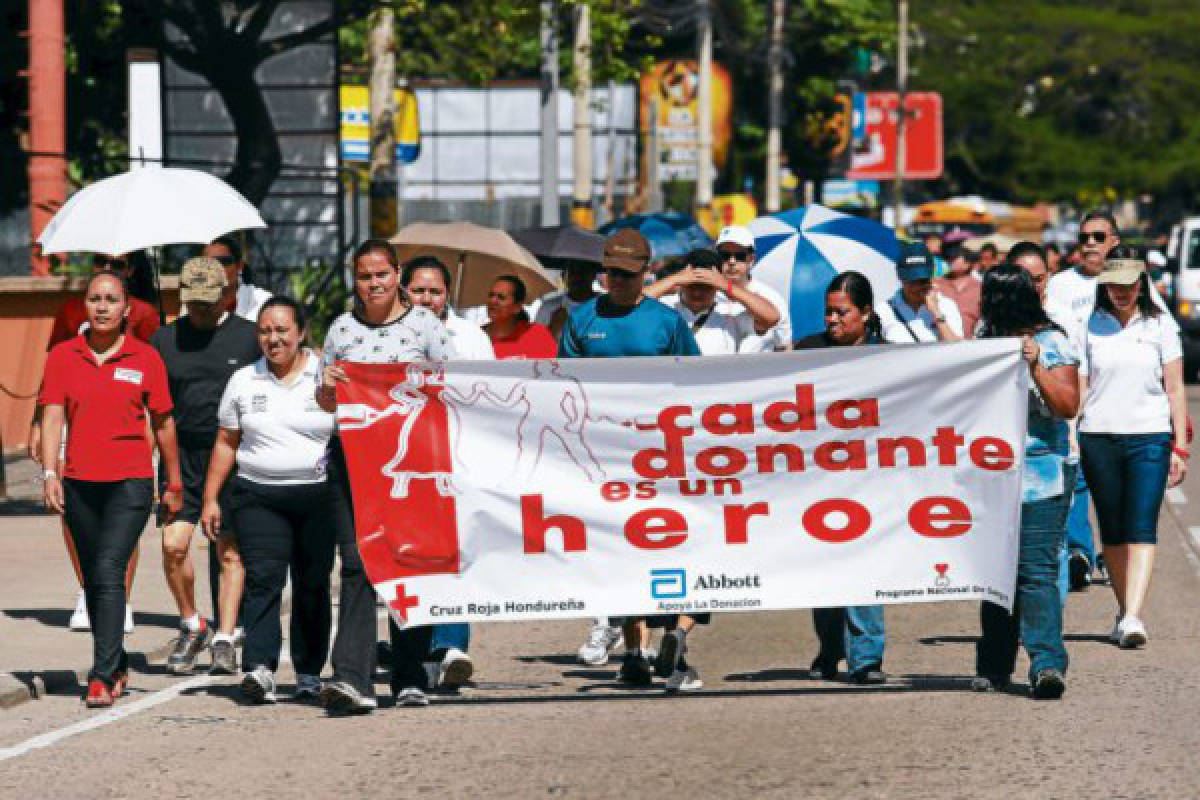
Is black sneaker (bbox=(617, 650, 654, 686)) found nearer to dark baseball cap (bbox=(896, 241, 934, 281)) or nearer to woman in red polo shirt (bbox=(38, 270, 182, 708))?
woman in red polo shirt (bbox=(38, 270, 182, 708))

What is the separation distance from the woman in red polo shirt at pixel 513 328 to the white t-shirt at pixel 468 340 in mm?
654

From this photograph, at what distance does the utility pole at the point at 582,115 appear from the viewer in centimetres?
2892

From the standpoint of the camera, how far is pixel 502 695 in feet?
35.3

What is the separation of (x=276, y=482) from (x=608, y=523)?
1.39 metres

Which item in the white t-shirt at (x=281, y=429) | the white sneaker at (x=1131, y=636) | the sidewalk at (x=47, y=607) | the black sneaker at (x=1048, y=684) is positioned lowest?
the sidewalk at (x=47, y=607)

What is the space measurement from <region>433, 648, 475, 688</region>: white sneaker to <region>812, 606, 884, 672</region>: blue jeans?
154 cm

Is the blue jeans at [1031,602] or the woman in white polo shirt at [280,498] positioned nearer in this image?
the blue jeans at [1031,602]

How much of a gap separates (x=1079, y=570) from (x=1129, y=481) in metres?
2.15

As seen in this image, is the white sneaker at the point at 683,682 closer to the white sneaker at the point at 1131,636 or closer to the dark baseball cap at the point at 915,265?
the white sneaker at the point at 1131,636

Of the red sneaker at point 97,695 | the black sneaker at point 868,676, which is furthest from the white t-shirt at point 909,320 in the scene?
the red sneaker at point 97,695

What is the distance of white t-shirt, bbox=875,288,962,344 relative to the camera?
45.4 ft

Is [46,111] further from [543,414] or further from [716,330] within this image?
[543,414]

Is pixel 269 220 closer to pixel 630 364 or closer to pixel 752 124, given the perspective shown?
pixel 630 364

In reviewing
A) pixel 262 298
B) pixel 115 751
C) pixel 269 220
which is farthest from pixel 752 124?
pixel 115 751
